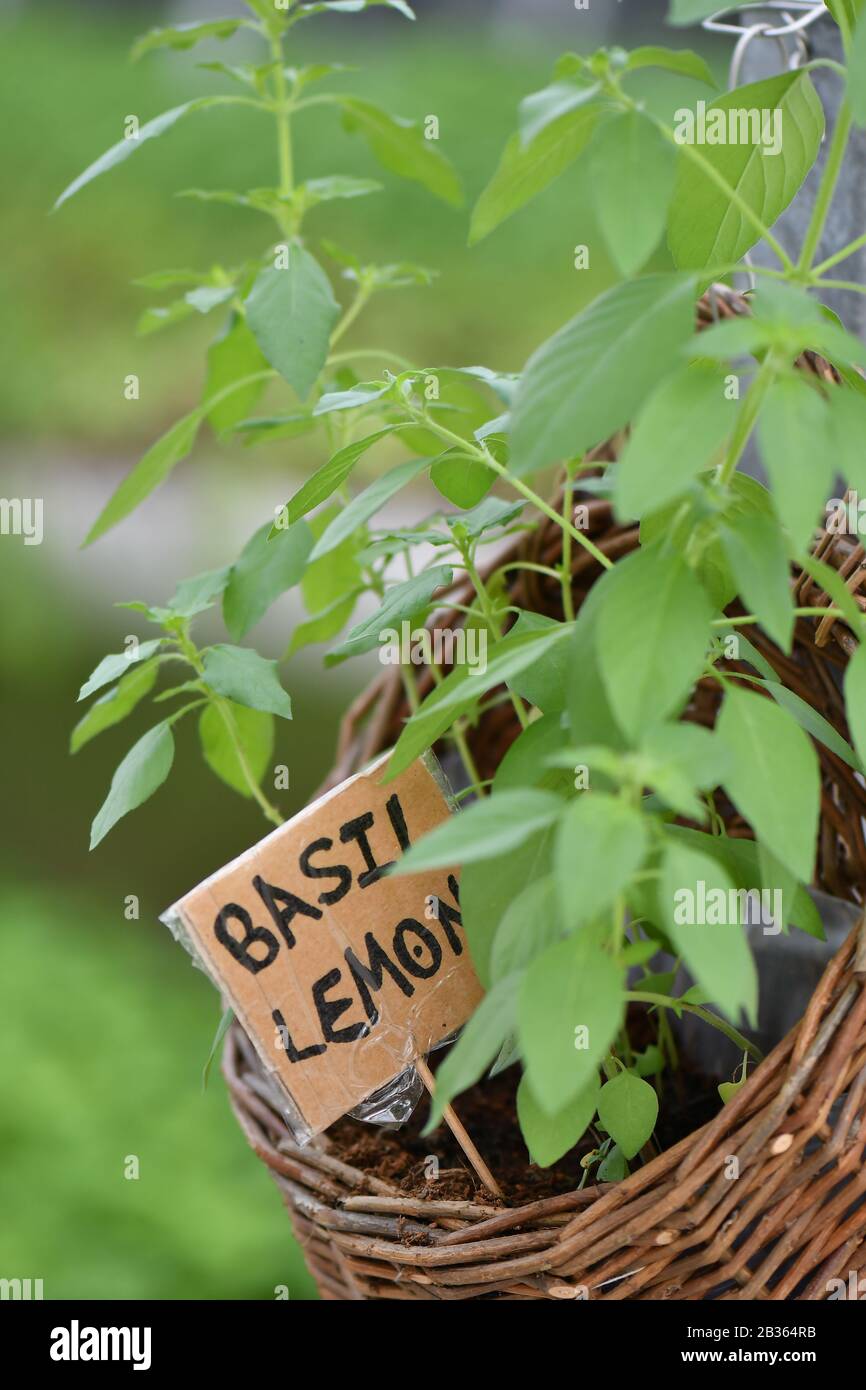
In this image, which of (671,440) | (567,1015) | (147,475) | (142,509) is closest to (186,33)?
(147,475)

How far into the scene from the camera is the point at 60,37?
3.11 metres

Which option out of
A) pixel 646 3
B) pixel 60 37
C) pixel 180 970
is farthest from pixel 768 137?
pixel 60 37

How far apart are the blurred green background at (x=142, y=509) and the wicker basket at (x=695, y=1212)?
71 cm

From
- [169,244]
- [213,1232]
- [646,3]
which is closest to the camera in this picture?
[213,1232]

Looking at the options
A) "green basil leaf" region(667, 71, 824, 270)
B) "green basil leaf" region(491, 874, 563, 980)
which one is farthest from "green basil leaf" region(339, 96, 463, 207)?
"green basil leaf" region(491, 874, 563, 980)

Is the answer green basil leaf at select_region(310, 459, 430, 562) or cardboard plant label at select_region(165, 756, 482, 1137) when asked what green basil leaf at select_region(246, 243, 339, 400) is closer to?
green basil leaf at select_region(310, 459, 430, 562)

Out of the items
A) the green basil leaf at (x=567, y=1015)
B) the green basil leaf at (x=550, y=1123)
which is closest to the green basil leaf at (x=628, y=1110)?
the green basil leaf at (x=550, y=1123)

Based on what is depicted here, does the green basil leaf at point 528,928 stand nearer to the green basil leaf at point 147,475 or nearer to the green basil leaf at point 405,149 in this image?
the green basil leaf at point 147,475

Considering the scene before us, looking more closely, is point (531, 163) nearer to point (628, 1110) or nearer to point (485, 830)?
point (485, 830)

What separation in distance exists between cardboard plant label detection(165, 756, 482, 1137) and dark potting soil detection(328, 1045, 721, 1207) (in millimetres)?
68

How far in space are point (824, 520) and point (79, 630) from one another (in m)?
1.83

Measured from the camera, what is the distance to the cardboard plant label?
0.56m

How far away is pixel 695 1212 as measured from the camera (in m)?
0.49

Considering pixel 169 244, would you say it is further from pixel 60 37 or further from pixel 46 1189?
pixel 46 1189
